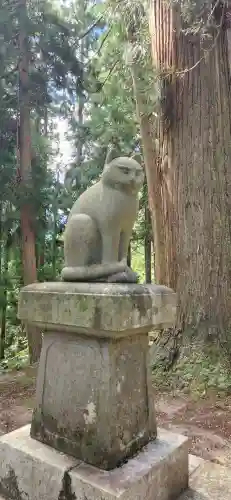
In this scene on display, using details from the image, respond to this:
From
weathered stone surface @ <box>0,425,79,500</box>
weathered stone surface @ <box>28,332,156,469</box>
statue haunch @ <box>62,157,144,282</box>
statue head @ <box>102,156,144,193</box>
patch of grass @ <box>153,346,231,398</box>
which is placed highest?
statue head @ <box>102,156,144,193</box>

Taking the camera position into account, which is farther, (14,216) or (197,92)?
(14,216)

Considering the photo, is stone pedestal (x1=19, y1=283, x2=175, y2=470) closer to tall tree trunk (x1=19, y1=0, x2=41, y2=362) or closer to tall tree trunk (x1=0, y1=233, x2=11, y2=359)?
tall tree trunk (x1=19, y1=0, x2=41, y2=362)

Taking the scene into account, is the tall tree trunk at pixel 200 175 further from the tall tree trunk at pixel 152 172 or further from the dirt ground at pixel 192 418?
the dirt ground at pixel 192 418

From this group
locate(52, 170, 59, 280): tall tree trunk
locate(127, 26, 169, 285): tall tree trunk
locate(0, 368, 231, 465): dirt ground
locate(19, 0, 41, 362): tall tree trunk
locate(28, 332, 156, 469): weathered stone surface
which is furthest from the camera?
locate(52, 170, 59, 280): tall tree trunk

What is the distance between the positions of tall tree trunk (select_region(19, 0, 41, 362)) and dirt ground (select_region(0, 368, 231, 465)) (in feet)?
4.84

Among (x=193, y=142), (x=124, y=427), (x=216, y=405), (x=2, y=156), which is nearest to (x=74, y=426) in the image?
(x=124, y=427)

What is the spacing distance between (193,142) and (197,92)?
60cm

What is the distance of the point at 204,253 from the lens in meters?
4.06

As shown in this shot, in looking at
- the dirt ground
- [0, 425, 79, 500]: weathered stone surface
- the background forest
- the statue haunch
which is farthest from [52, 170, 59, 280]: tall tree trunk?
[0, 425, 79, 500]: weathered stone surface

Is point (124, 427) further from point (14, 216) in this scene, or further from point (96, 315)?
point (14, 216)

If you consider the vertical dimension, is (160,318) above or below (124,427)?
above

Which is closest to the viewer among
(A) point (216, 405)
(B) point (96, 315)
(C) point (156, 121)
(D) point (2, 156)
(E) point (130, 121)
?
(B) point (96, 315)

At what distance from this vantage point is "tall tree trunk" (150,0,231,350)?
157 inches

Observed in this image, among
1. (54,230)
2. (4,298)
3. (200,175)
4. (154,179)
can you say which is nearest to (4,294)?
(4,298)
